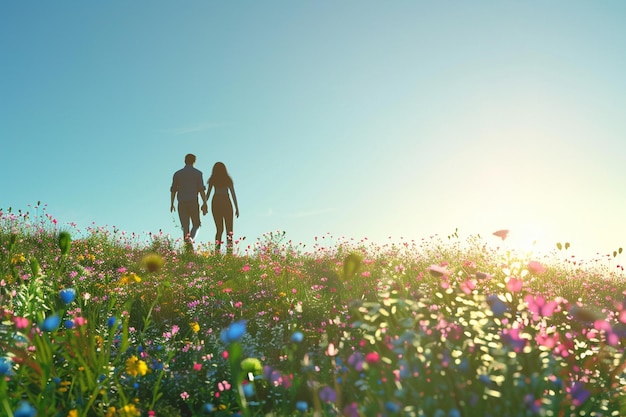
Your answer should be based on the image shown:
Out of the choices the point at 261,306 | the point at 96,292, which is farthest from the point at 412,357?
the point at 96,292

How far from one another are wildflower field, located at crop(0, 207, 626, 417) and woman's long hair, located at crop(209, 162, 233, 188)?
347 cm

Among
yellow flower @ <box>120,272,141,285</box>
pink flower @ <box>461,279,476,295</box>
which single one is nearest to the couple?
yellow flower @ <box>120,272,141,285</box>

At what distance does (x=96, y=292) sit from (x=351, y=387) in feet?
13.6

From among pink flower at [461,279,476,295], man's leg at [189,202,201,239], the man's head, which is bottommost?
pink flower at [461,279,476,295]

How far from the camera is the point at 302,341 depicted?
4.56 meters

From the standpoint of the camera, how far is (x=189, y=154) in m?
12.4

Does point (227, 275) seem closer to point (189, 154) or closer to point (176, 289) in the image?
point (176, 289)

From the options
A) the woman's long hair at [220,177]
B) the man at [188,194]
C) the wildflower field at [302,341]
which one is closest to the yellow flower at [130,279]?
the wildflower field at [302,341]

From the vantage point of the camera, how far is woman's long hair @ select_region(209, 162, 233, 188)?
1233cm

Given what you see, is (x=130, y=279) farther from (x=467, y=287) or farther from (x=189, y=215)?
(x=189, y=215)

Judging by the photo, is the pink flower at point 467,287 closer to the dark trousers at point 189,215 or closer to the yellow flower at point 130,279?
A: the yellow flower at point 130,279

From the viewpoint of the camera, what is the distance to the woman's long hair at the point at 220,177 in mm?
12328

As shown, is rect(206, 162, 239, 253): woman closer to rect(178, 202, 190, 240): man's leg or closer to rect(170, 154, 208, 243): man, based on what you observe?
rect(170, 154, 208, 243): man

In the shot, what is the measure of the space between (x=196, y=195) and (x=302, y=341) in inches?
319
